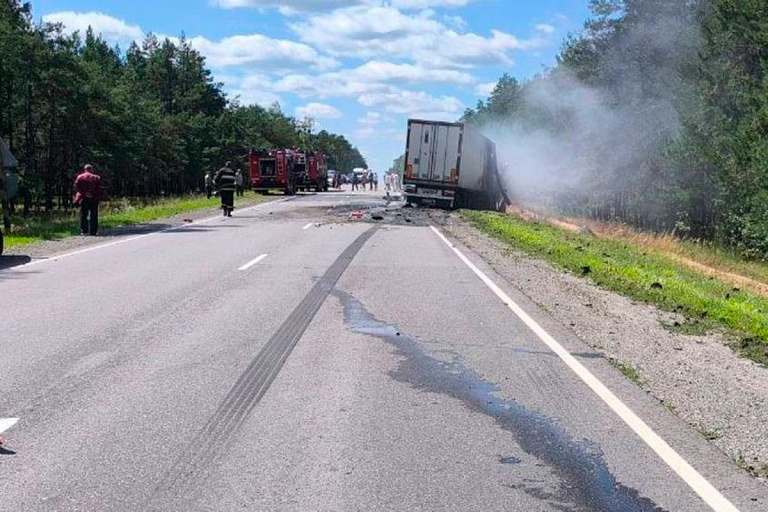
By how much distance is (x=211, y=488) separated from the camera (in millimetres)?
4508

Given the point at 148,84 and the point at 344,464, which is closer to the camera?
the point at 344,464

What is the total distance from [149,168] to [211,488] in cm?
6549

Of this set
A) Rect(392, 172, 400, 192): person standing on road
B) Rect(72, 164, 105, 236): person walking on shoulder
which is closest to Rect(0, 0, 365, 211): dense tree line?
Rect(72, 164, 105, 236): person walking on shoulder

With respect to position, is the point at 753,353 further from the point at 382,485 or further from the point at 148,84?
the point at 148,84

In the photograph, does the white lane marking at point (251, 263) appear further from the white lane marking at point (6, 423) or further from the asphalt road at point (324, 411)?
the white lane marking at point (6, 423)

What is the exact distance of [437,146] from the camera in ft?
111

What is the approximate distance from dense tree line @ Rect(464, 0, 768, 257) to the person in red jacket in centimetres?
2182

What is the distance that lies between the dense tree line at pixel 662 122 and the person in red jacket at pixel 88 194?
21.8m

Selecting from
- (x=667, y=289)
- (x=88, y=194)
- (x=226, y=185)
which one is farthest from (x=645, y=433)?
(x=226, y=185)

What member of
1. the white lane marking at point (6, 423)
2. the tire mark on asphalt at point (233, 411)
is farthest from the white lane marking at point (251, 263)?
the white lane marking at point (6, 423)

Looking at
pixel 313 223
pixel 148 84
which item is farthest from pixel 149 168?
pixel 313 223

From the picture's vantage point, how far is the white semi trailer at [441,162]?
1334 inches

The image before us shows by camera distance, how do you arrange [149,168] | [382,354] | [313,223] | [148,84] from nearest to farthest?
[382,354] < [313,223] < [149,168] < [148,84]

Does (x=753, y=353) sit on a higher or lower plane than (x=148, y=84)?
lower
